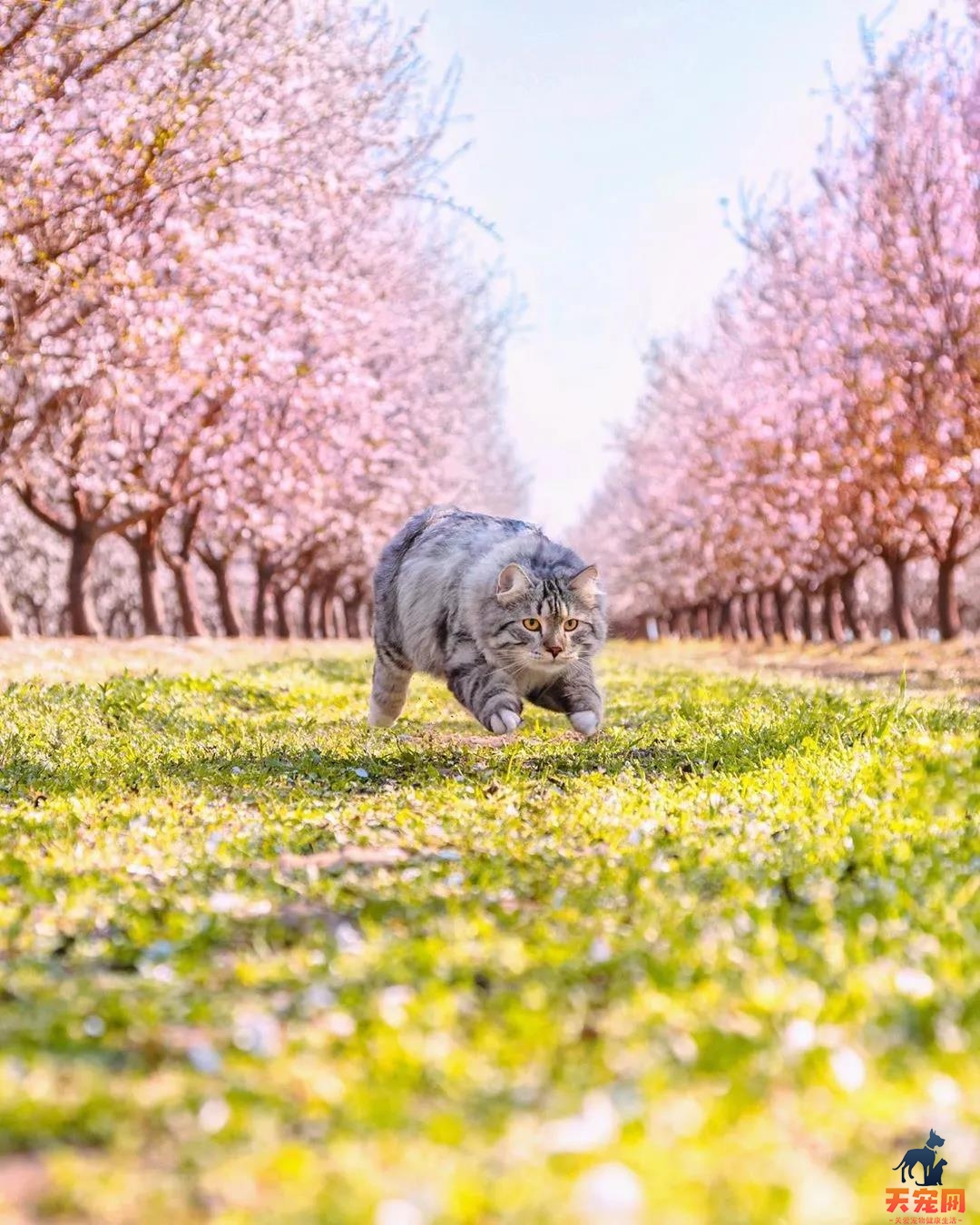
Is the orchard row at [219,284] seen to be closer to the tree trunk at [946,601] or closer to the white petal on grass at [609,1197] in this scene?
the white petal on grass at [609,1197]

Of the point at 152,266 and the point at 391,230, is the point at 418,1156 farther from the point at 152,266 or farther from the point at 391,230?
the point at 391,230

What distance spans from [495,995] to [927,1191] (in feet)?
5.12

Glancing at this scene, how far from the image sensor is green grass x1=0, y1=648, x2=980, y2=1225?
9.55 feet

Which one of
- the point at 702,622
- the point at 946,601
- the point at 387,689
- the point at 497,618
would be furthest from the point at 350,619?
the point at 497,618

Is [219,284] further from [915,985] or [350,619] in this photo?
[350,619]

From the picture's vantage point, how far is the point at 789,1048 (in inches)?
142

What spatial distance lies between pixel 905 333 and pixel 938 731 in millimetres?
17570

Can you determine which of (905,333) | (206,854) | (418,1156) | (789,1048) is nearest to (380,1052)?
(418,1156)

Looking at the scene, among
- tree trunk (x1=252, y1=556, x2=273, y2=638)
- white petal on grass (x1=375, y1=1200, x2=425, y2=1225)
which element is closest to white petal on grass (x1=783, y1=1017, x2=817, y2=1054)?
white petal on grass (x1=375, y1=1200, x2=425, y2=1225)

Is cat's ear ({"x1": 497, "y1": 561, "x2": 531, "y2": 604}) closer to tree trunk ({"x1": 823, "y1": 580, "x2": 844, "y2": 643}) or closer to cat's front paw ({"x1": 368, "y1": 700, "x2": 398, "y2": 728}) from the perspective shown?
cat's front paw ({"x1": 368, "y1": 700, "x2": 398, "y2": 728})

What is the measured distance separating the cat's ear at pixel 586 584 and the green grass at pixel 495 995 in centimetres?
229

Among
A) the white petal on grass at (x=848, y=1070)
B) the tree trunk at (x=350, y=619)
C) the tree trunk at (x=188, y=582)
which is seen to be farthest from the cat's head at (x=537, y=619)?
the tree trunk at (x=350, y=619)

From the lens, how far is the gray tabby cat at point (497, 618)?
998 centimetres

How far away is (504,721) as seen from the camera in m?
9.67
